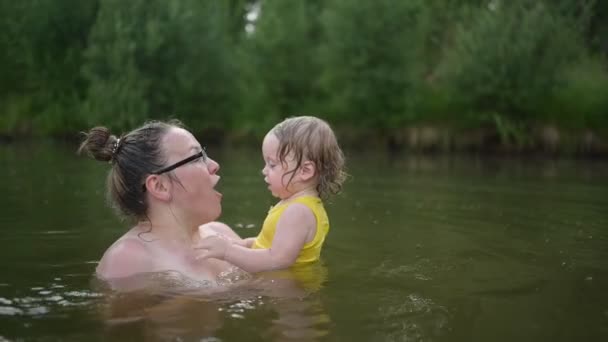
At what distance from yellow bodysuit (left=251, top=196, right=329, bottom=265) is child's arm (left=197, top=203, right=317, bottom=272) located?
0.23ft

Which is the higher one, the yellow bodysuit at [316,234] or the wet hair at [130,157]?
the wet hair at [130,157]

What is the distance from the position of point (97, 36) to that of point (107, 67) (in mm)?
1267

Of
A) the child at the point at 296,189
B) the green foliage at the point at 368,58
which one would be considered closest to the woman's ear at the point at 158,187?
the child at the point at 296,189

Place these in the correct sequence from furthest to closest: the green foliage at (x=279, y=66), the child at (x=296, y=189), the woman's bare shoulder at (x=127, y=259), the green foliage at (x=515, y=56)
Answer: the green foliage at (x=279, y=66) → the green foliage at (x=515, y=56) → the child at (x=296, y=189) → the woman's bare shoulder at (x=127, y=259)

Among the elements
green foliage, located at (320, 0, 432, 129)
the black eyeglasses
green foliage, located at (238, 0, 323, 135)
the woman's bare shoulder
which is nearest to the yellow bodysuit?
the black eyeglasses

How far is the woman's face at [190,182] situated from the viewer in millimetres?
4070

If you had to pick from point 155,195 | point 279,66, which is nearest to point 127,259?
point 155,195

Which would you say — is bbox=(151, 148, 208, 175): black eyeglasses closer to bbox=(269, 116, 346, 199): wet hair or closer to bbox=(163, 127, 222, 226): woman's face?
bbox=(163, 127, 222, 226): woman's face

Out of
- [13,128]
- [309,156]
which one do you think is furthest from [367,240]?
[13,128]

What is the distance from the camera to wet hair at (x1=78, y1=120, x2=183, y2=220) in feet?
13.1

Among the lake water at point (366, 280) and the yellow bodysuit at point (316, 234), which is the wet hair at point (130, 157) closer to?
the lake water at point (366, 280)

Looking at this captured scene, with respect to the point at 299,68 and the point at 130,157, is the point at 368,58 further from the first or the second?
the point at 130,157

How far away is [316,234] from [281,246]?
347 mm

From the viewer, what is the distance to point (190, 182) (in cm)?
411
